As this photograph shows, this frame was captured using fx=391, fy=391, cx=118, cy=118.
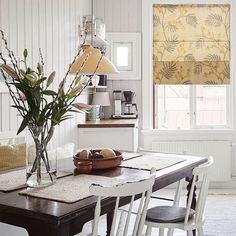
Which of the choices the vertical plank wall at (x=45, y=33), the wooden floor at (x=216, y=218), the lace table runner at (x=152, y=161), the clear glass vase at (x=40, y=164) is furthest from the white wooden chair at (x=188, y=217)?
the vertical plank wall at (x=45, y=33)

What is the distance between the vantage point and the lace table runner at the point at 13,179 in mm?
1975

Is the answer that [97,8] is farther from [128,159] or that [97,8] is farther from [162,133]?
[128,159]

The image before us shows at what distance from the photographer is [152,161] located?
2668mm

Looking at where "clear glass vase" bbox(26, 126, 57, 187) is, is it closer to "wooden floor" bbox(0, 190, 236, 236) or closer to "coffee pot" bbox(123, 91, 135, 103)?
"wooden floor" bbox(0, 190, 236, 236)

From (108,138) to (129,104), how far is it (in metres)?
0.93

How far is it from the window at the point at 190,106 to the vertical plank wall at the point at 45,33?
118 centimetres

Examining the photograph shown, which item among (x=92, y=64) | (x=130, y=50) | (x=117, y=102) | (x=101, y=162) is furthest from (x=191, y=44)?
(x=101, y=162)

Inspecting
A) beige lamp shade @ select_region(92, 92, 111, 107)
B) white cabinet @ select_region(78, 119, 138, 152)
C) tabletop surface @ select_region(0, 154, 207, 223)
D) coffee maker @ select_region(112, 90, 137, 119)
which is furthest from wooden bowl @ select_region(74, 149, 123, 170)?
coffee maker @ select_region(112, 90, 137, 119)

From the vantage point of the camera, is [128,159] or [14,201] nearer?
[14,201]

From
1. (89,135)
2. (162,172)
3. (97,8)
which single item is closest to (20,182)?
(162,172)

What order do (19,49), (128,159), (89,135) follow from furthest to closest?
(89,135) < (19,49) < (128,159)

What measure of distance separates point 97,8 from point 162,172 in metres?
3.42

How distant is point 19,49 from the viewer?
3303 millimetres

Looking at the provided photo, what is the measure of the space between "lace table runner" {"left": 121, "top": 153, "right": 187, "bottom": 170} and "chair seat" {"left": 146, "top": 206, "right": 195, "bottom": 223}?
0.28 meters
